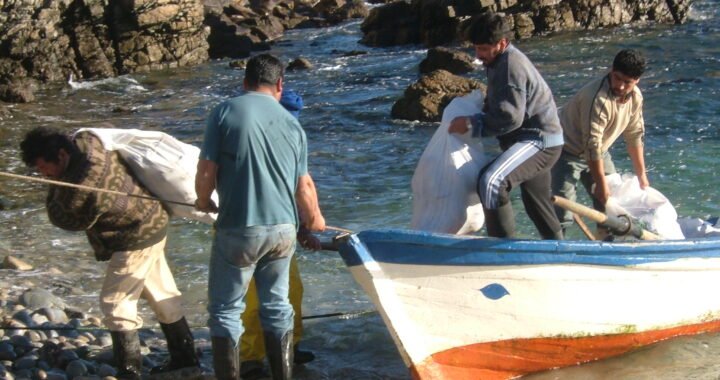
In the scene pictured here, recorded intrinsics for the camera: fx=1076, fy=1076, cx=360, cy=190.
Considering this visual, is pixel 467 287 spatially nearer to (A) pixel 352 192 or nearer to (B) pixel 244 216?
(B) pixel 244 216

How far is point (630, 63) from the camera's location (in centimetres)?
728

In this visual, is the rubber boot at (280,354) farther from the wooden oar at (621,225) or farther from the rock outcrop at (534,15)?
the rock outcrop at (534,15)

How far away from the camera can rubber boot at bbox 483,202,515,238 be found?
6.64 m

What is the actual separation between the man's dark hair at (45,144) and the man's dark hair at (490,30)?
2.49 metres

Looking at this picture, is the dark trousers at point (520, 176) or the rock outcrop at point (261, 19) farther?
the rock outcrop at point (261, 19)

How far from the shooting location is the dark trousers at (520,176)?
659 cm

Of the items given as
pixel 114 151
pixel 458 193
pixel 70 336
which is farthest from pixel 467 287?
pixel 70 336

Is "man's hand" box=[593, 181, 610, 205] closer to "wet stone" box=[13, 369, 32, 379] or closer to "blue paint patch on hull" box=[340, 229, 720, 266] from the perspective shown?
"blue paint patch on hull" box=[340, 229, 720, 266]

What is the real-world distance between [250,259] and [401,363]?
6.76ft

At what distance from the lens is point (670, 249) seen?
6.91 metres

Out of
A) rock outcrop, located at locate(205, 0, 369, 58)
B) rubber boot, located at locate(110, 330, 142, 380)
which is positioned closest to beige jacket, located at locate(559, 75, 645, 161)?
rubber boot, located at locate(110, 330, 142, 380)

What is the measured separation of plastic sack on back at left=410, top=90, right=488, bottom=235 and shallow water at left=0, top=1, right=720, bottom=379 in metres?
1.12

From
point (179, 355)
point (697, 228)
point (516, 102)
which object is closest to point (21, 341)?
point (179, 355)

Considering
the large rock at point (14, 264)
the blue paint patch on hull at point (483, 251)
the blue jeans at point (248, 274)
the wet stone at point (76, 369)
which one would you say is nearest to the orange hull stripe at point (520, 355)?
the blue paint patch on hull at point (483, 251)
